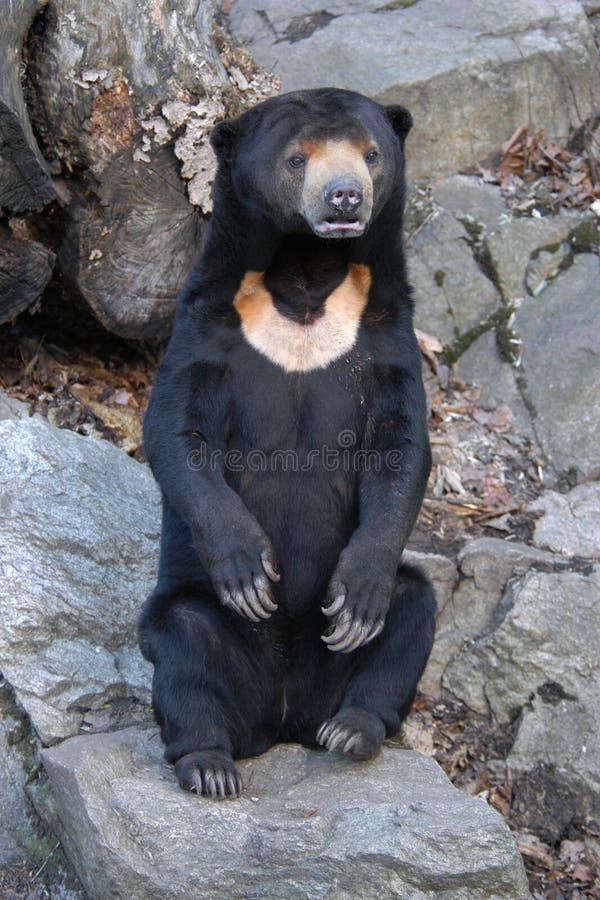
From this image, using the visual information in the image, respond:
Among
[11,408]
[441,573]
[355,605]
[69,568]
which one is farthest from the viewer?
[11,408]

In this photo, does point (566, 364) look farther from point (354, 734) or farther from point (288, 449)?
point (354, 734)

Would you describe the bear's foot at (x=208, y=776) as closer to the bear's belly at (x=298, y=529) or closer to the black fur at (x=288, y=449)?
the black fur at (x=288, y=449)

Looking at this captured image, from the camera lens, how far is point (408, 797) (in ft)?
12.5

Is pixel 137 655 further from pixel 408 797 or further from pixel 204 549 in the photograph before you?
pixel 408 797

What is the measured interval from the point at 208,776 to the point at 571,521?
303 cm

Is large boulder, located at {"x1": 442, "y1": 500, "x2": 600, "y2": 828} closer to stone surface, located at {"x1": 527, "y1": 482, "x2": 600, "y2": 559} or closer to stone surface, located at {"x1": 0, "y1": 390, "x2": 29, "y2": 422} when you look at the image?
stone surface, located at {"x1": 527, "y1": 482, "x2": 600, "y2": 559}

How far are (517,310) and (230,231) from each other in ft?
11.4

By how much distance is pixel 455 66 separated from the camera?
27.9 feet

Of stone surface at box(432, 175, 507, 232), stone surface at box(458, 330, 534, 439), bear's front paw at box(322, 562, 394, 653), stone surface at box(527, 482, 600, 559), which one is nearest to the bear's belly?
bear's front paw at box(322, 562, 394, 653)

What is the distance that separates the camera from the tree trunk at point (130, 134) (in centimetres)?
568

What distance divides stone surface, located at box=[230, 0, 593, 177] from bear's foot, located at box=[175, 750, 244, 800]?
545cm

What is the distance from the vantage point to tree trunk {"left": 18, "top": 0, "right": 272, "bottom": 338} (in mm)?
5676

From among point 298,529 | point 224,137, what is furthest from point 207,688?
point 224,137

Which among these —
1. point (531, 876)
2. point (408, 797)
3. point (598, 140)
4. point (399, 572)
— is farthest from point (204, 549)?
point (598, 140)
